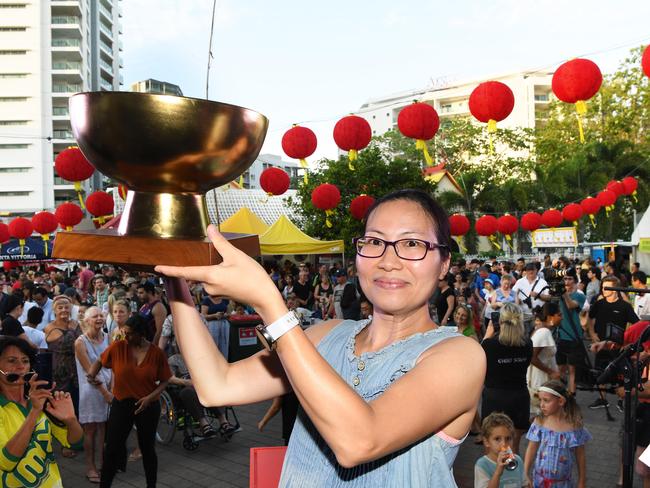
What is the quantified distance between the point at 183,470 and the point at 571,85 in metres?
5.54

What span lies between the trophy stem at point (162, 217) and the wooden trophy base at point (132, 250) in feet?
0.14

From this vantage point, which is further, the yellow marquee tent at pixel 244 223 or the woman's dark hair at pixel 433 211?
the yellow marquee tent at pixel 244 223

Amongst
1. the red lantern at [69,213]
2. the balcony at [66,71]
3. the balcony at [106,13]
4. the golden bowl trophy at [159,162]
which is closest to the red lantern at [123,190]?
the golden bowl trophy at [159,162]

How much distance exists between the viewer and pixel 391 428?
3.45 ft

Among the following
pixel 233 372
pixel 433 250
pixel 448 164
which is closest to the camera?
pixel 433 250

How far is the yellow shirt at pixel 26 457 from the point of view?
3.01m

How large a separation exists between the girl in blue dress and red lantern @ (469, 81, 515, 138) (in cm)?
300

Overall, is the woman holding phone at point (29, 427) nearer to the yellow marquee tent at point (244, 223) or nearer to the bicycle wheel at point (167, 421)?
the bicycle wheel at point (167, 421)

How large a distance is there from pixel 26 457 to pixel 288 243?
43.0 feet

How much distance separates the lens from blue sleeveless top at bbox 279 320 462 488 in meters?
1.23

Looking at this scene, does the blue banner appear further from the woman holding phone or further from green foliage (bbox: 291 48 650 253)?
the woman holding phone

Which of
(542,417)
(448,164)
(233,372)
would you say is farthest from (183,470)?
(448,164)

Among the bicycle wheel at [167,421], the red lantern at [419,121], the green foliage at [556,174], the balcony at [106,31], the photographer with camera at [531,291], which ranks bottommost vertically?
the bicycle wheel at [167,421]

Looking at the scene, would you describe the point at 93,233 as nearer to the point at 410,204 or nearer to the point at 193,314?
the point at 193,314
